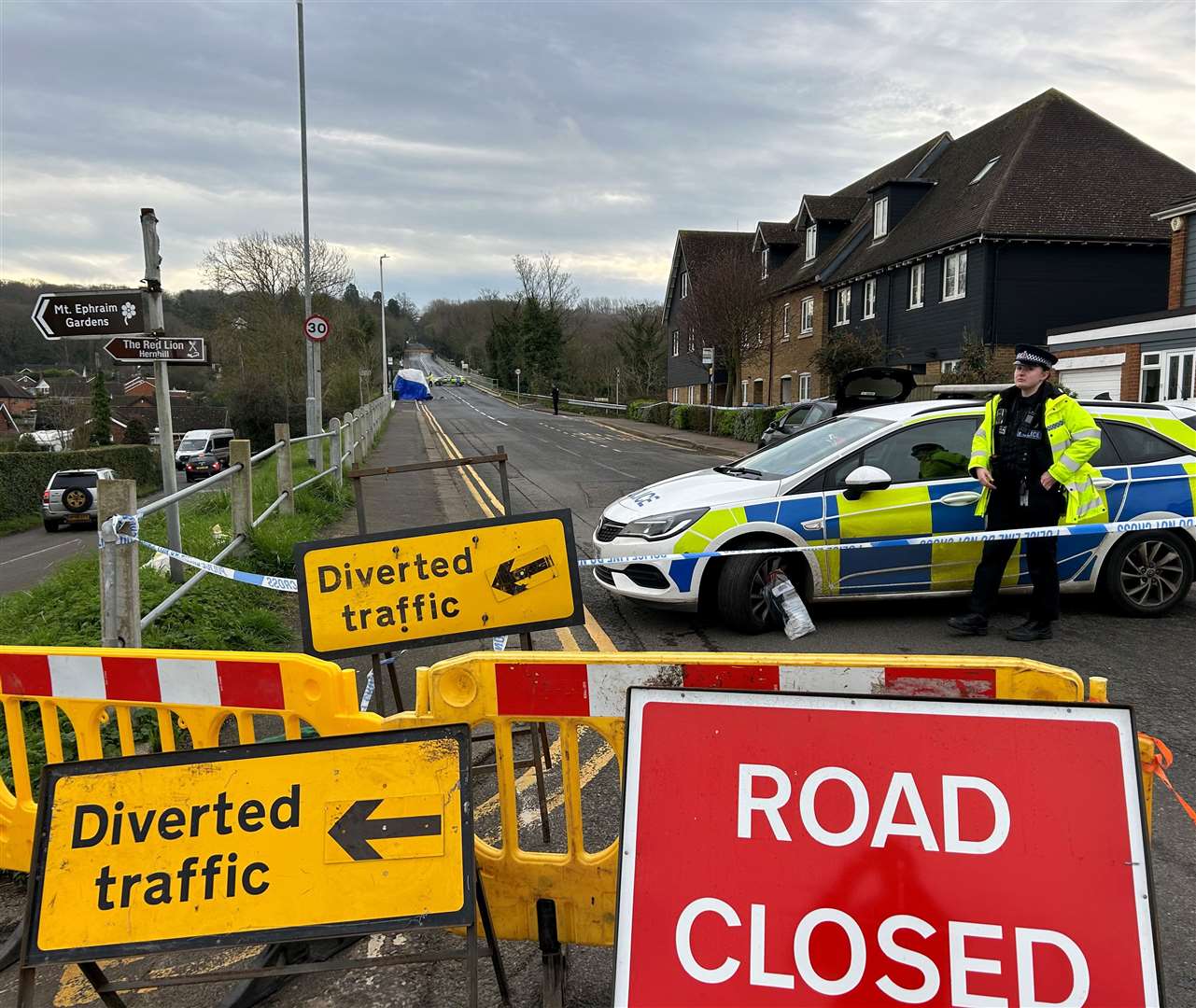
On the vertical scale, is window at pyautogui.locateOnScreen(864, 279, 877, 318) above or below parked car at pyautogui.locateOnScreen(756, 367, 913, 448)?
above

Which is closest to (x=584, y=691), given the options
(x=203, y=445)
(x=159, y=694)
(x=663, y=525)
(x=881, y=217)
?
(x=159, y=694)

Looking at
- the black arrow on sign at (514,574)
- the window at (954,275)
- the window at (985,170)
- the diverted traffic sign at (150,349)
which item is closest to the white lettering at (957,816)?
the black arrow on sign at (514,574)

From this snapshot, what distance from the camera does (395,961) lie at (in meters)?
2.25

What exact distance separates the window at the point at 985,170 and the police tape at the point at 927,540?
2415 cm

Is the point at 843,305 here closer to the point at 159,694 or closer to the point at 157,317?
the point at 157,317

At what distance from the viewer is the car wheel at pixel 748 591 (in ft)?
18.8

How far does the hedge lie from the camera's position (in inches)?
1330

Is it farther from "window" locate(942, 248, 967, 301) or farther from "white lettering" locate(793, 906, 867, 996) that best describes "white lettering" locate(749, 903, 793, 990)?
"window" locate(942, 248, 967, 301)

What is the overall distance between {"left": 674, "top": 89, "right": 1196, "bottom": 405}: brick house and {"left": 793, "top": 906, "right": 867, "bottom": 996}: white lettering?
21.3m

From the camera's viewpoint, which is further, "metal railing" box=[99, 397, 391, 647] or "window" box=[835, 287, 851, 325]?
"window" box=[835, 287, 851, 325]

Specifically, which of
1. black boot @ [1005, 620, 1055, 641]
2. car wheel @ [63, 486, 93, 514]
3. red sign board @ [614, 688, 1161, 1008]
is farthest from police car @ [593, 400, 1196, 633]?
car wheel @ [63, 486, 93, 514]

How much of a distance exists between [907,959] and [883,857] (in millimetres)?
209

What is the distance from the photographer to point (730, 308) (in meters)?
31.5

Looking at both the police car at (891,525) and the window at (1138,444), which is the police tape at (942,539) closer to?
the police car at (891,525)
